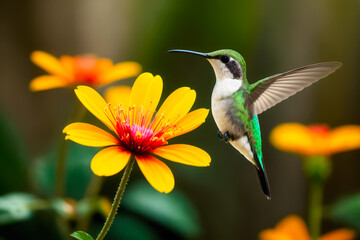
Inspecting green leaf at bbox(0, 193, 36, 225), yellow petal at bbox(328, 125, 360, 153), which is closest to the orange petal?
green leaf at bbox(0, 193, 36, 225)

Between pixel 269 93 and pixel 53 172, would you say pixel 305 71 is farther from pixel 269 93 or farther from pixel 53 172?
pixel 53 172

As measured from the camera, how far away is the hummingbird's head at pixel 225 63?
880mm

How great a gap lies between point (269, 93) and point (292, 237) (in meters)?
0.58

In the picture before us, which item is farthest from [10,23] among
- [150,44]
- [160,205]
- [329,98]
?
[329,98]

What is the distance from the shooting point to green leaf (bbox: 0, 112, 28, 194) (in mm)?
2005

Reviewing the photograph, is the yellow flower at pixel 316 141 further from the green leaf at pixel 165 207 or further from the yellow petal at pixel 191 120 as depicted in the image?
the yellow petal at pixel 191 120

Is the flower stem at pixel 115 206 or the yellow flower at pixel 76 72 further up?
the yellow flower at pixel 76 72

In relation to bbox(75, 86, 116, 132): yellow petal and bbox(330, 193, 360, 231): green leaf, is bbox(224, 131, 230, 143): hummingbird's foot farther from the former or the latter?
bbox(330, 193, 360, 231): green leaf

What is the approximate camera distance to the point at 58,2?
2.63m

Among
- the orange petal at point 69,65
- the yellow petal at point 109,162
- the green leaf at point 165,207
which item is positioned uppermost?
the orange petal at point 69,65

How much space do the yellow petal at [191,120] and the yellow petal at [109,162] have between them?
0.10 meters

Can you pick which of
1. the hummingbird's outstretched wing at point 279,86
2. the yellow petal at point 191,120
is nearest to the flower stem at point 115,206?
the yellow petal at point 191,120

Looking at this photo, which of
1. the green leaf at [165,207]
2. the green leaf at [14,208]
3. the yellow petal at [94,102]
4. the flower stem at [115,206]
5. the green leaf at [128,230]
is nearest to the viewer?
the flower stem at [115,206]

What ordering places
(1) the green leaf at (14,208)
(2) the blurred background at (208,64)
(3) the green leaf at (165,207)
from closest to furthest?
(1) the green leaf at (14,208) < (3) the green leaf at (165,207) < (2) the blurred background at (208,64)
